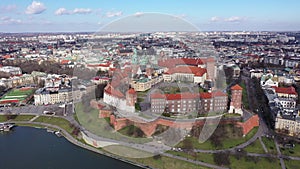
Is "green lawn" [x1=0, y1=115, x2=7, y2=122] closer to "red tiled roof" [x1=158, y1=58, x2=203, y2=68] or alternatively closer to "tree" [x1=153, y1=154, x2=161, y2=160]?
"tree" [x1=153, y1=154, x2=161, y2=160]

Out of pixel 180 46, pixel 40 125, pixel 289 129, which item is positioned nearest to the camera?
pixel 289 129

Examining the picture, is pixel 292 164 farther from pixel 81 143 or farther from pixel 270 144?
pixel 81 143

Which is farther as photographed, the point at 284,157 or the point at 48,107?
the point at 48,107

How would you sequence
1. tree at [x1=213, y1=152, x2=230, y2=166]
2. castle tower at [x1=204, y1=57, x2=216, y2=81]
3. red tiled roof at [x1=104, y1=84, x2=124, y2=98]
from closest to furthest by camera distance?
tree at [x1=213, y1=152, x2=230, y2=166] < red tiled roof at [x1=104, y1=84, x2=124, y2=98] < castle tower at [x1=204, y1=57, x2=216, y2=81]

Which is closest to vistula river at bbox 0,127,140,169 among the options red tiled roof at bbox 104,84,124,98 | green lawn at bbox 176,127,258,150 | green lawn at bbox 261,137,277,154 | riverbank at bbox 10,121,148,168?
riverbank at bbox 10,121,148,168

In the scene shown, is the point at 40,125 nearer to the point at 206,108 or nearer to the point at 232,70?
the point at 206,108

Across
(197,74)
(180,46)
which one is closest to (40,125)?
(197,74)

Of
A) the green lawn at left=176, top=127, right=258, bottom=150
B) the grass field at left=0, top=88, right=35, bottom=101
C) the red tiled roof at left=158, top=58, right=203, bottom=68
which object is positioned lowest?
the green lawn at left=176, top=127, right=258, bottom=150

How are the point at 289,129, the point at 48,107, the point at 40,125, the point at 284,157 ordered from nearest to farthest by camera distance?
the point at 284,157, the point at 289,129, the point at 40,125, the point at 48,107
